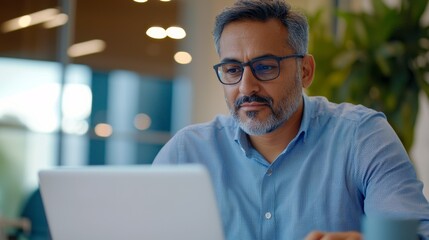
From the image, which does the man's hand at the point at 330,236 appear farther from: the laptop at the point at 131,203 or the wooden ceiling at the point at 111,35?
the wooden ceiling at the point at 111,35

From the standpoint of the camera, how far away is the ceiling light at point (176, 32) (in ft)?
18.5

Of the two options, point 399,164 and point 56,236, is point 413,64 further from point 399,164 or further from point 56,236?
point 56,236

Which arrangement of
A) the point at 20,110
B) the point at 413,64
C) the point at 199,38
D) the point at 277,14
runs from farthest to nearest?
1. the point at 199,38
2. the point at 20,110
3. the point at 413,64
4. the point at 277,14

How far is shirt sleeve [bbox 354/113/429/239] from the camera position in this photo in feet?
5.51

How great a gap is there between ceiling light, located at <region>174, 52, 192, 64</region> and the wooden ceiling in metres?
0.04

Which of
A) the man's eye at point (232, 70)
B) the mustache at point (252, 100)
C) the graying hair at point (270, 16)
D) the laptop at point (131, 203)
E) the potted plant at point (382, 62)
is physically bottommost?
the laptop at point (131, 203)

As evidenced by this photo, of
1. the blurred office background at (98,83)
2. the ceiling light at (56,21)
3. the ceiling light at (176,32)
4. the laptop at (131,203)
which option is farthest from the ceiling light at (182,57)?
the laptop at (131,203)

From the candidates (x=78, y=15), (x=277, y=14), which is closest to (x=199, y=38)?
(x=78, y=15)

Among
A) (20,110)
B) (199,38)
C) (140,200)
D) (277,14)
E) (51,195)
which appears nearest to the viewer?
(140,200)

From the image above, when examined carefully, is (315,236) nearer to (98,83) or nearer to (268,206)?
(268,206)

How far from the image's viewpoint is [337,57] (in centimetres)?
497

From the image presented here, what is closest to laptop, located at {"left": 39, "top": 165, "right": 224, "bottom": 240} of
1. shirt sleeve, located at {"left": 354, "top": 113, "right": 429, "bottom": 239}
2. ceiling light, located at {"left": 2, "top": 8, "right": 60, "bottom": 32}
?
shirt sleeve, located at {"left": 354, "top": 113, "right": 429, "bottom": 239}

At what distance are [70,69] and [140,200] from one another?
407cm

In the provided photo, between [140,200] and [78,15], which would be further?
[78,15]
